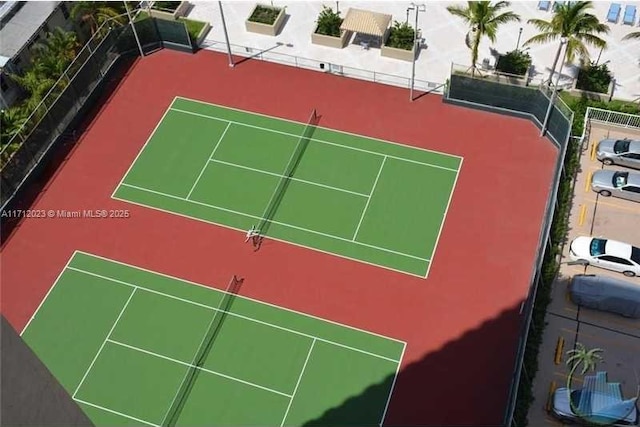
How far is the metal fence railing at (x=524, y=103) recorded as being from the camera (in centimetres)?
3109

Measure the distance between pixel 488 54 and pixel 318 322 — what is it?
1962 cm

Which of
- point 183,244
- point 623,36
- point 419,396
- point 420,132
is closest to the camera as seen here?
point 419,396

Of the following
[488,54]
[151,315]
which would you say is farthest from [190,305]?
[488,54]

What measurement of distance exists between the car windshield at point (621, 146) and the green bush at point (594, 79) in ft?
12.6

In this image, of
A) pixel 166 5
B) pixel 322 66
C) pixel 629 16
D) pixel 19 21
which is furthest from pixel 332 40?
pixel 19 21

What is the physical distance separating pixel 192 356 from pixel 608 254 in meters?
19.0

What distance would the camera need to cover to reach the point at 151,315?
29.5m

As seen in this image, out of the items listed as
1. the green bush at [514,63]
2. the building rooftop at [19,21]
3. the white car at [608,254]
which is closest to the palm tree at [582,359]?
the white car at [608,254]

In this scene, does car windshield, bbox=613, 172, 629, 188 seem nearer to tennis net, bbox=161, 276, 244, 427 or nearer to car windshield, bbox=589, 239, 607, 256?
car windshield, bbox=589, 239, 607, 256

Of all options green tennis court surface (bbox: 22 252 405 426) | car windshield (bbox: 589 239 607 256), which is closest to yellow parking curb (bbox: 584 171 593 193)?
car windshield (bbox: 589 239 607 256)

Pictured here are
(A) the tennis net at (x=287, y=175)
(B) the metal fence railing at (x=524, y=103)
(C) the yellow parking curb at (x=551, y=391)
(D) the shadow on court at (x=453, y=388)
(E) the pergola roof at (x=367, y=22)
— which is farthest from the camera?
(E) the pergola roof at (x=367, y=22)

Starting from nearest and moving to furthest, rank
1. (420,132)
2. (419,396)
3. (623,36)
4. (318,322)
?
(419,396), (318,322), (420,132), (623,36)

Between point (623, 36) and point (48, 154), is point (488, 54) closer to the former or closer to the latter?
point (623, 36)

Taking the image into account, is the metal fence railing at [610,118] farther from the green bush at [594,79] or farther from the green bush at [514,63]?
the green bush at [514,63]
